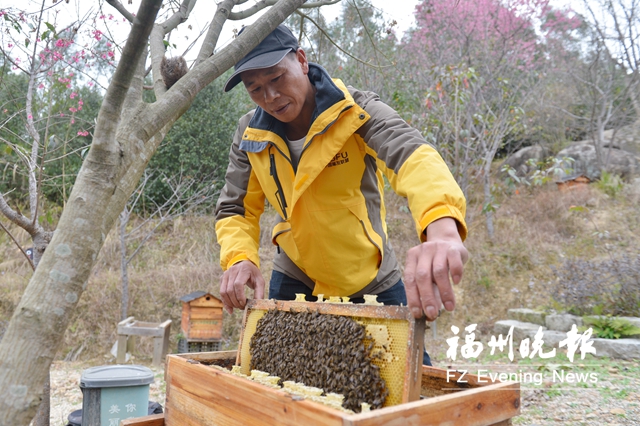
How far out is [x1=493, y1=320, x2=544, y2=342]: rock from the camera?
6.80 m

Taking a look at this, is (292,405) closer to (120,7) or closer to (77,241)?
(77,241)

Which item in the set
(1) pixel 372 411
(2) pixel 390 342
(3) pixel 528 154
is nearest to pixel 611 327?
(2) pixel 390 342

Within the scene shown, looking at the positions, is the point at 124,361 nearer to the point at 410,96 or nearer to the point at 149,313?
the point at 149,313

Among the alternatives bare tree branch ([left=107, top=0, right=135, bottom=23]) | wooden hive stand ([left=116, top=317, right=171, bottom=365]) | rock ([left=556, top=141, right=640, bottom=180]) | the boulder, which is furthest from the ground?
rock ([left=556, top=141, right=640, bottom=180])

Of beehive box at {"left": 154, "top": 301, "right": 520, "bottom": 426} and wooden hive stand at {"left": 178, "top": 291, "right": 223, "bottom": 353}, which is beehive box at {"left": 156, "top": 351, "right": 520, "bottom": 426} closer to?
beehive box at {"left": 154, "top": 301, "right": 520, "bottom": 426}

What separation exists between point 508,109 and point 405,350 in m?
8.58

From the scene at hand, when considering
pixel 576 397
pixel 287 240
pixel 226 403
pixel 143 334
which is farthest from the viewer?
pixel 143 334

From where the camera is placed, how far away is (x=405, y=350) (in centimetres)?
148

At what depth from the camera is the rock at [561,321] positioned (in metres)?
6.50

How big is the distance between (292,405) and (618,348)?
5533mm

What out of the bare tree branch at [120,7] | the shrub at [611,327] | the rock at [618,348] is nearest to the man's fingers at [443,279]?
the bare tree branch at [120,7]

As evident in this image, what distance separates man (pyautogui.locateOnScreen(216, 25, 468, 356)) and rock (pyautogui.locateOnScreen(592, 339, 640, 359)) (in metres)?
4.26

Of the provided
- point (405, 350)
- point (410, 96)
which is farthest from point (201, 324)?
point (410, 96)

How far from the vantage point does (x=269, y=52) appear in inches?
88.7
